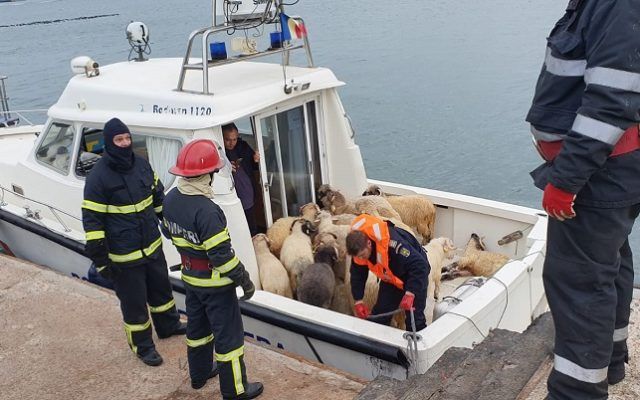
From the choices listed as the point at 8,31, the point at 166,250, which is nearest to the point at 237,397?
the point at 166,250

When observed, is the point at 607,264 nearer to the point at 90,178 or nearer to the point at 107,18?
the point at 90,178

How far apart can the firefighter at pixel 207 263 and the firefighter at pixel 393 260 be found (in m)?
0.95

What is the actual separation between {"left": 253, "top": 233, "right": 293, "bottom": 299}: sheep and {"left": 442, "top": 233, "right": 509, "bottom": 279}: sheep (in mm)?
1554

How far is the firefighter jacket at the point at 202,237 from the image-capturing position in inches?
139

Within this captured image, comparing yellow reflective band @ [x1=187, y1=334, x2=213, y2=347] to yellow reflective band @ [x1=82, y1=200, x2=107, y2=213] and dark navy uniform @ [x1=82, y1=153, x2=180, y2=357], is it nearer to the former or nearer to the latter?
dark navy uniform @ [x1=82, y1=153, x2=180, y2=357]

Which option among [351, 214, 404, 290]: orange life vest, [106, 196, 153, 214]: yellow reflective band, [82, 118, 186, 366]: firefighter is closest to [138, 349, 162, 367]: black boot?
[82, 118, 186, 366]: firefighter

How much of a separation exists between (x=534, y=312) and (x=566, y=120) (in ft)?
11.4

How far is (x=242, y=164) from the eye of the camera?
19.4ft

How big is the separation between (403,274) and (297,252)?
4.28ft

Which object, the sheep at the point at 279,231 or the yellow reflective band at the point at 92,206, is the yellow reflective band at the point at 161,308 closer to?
the yellow reflective band at the point at 92,206

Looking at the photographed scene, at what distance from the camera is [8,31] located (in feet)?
127

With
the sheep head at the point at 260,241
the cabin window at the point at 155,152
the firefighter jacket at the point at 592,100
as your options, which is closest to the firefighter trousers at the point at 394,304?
the sheep head at the point at 260,241

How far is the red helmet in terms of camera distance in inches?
141

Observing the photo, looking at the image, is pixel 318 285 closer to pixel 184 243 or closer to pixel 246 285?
pixel 246 285
